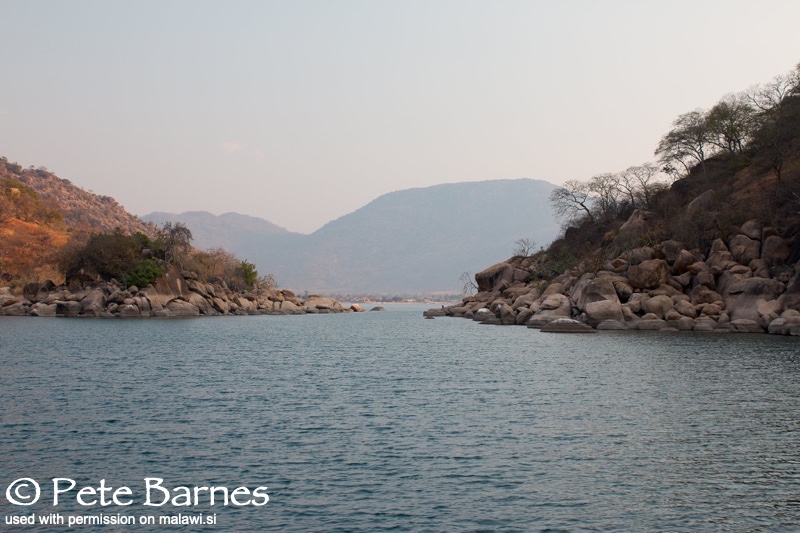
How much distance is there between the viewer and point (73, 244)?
10175 cm

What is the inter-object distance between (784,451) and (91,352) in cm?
4019

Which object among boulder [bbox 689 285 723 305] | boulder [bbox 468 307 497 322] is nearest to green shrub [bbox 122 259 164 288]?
boulder [bbox 468 307 497 322]

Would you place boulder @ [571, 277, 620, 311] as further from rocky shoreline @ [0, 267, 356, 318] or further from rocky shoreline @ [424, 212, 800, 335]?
rocky shoreline @ [0, 267, 356, 318]

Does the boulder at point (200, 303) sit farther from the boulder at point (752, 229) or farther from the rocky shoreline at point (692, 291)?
the boulder at point (752, 229)

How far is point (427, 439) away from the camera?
2200 centimetres

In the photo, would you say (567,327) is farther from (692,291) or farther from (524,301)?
(524,301)

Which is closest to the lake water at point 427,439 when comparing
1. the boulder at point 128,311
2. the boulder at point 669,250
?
the boulder at point 669,250

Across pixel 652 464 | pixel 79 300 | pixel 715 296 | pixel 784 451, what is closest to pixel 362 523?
pixel 652 464

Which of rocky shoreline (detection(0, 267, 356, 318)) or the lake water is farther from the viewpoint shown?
rocky shoreline (detection(0, 267, 356, 318))

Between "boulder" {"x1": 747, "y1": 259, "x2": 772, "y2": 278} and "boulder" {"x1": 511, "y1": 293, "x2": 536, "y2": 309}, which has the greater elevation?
"boulder" {"x1": 747, "y1": 259, "x2": 772, "y2": 278}

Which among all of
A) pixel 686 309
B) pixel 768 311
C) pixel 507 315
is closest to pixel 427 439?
pixel 768 311

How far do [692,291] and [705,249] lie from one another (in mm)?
6521

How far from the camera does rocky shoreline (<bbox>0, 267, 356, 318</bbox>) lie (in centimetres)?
9394

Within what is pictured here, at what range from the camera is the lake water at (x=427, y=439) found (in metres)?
15.6
